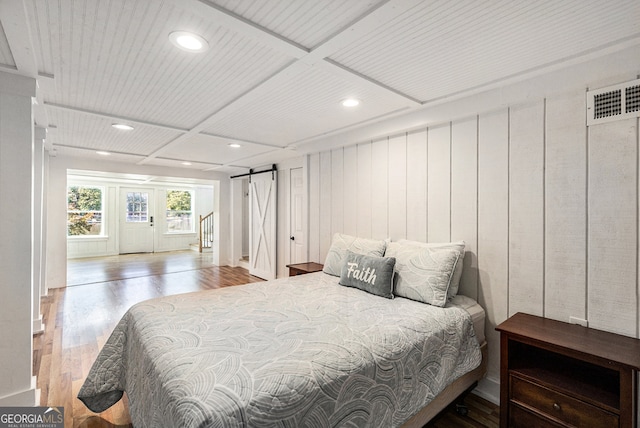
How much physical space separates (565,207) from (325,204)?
8.04 feet

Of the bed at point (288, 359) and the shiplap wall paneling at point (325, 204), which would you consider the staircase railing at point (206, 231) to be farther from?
the bed at point (288, 359)

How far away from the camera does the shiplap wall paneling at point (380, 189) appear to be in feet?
10.2

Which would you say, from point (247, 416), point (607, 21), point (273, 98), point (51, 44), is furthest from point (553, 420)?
point (51, 44)

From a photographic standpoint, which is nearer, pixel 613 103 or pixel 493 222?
pixel 613 103

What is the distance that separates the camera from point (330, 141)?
3.73m

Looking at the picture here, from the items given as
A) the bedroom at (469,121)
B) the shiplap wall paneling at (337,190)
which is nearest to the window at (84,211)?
the bedroom at (469,121)

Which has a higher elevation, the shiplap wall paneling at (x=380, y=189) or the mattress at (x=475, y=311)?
the shiplap wall paneling at (x=380, y=189)

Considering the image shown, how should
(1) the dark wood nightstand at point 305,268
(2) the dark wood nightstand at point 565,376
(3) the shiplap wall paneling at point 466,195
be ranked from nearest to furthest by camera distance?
(2) the dark wood nightstand at point 565,376 → (3) the shiplap wall paneling at point 466,195 → (1) the dark wood nightstand at point 305,268

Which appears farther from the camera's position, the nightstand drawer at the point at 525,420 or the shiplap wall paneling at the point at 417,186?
the shiplap wall paneling at the point at 417,186

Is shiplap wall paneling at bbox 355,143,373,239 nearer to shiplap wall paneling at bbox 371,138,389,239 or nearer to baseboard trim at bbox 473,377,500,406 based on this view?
shiplap wall paneling at bbox 371,138,389,239

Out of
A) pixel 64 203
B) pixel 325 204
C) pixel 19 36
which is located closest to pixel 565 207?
pixel 325 204

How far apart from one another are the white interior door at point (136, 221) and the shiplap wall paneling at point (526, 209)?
1014 centimetres

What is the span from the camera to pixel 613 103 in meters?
1.81

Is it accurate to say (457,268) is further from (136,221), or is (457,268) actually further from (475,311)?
(136,221)
